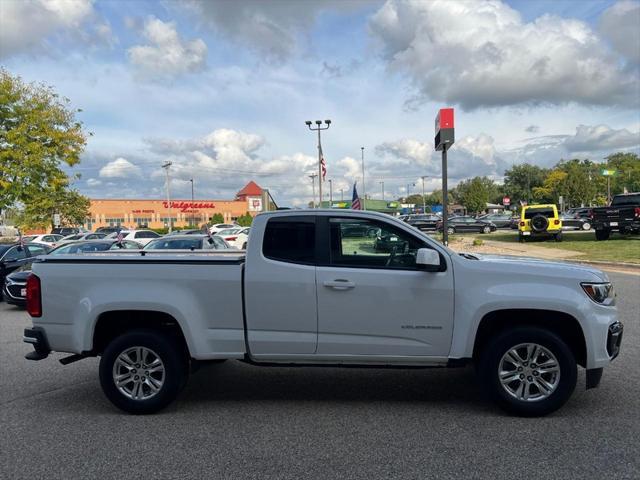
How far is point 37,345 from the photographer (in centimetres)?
500

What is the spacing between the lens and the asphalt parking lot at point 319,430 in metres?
3.77

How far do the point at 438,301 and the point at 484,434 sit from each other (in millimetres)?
1132

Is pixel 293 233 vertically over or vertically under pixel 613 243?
Result: over

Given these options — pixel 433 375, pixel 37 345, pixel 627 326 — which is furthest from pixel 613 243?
pixel 37 345

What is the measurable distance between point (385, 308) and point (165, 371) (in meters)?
2.10

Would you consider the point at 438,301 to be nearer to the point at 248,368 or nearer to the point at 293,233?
the point at 293,233

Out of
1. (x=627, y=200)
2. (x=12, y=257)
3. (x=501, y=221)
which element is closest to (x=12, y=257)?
(x=12, y=257)

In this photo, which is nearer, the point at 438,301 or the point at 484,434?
the point at 484,434

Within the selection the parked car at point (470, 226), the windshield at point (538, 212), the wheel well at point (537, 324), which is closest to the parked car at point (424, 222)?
the parked car at point (470, 226)

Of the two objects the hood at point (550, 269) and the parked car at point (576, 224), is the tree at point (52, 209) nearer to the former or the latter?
the hood at point (550, 269)

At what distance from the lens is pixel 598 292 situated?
15.3 ft

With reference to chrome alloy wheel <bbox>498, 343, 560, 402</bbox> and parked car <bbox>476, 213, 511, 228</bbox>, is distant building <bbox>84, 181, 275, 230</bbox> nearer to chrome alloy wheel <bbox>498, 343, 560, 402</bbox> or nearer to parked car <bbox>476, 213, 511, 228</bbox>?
parked car <bbox>476, 213, 511, 228</bbox>

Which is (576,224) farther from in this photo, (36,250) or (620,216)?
(36,250)

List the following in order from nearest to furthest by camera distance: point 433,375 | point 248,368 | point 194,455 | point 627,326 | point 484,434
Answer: point 194,455
point 484,434
point 433,375
point 248,368
point 627,326
